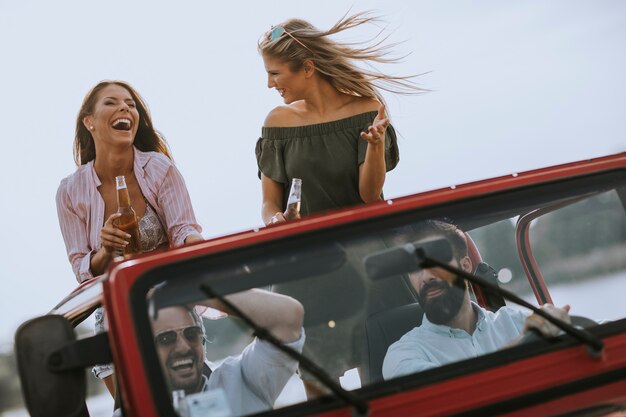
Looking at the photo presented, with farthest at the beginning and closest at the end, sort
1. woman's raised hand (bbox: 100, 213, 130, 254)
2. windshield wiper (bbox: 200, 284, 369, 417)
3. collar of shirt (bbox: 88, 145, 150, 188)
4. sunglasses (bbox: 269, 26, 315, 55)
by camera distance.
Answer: sunglasses (bbox: 269, 26, 315, 55) → collar of shirt (bbox: 88, 145, 150, 188) → woman's raised hand (bbox: 100, 213, 130, 254) → windshield wiper (bbox: 200, 284, 369, 417)

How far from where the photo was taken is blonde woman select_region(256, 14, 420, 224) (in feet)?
17.1

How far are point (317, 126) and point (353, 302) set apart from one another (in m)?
2.16

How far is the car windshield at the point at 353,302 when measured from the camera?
3053 mm

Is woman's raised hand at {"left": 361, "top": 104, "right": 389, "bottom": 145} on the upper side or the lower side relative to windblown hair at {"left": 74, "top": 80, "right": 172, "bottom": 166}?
lower

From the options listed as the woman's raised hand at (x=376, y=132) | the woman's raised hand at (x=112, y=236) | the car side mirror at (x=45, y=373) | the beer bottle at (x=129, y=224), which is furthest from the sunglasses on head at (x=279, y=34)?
the car side mirror at (x=45, y=373)

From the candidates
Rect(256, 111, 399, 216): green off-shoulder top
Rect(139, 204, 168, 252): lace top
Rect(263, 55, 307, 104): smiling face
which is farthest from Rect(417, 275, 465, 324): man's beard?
Rect(263, 55, 307, 104): smiling face

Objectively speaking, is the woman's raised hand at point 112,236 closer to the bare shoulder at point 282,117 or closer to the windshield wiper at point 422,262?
the bare shoulder at point 282,117

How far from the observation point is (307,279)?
10.4 ft

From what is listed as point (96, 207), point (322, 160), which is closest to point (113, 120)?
point (96, 207)

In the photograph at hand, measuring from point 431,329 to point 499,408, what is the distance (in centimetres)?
37

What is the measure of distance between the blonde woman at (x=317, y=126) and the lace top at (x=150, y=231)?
49 cm

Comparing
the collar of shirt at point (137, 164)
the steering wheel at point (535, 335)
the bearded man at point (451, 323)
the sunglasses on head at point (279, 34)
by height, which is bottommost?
the steering wheel at point (535, 335)

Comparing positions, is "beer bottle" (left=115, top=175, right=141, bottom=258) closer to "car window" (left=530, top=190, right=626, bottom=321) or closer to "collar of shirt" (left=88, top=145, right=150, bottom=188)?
"collar of shirt" (left=88, top=145, right=150, bottom=188)

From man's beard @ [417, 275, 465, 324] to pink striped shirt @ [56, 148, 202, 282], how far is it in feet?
6.64
